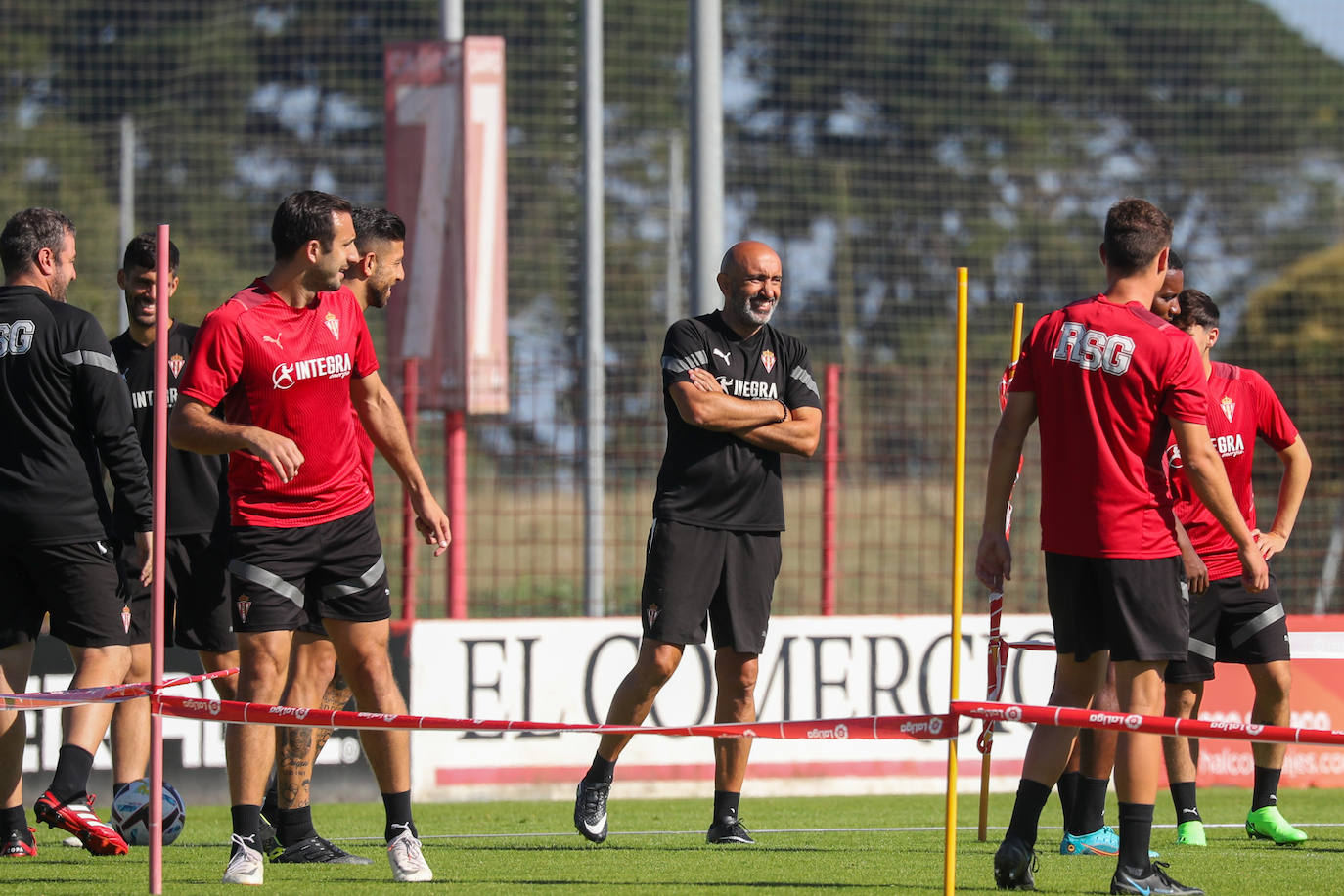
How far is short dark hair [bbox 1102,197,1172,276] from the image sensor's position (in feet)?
17.5

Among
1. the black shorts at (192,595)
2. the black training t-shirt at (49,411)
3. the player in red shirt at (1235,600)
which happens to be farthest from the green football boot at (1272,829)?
the black training t-shirt at (49,411)

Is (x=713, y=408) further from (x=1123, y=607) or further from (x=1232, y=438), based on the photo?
(x=1232, y=438)

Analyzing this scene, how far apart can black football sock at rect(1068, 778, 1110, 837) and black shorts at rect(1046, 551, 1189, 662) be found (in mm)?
735

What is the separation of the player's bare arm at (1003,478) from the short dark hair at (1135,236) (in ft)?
1.66

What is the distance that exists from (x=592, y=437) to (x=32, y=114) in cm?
1490

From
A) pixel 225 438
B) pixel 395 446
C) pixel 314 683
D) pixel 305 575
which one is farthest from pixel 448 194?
pixel 225 438

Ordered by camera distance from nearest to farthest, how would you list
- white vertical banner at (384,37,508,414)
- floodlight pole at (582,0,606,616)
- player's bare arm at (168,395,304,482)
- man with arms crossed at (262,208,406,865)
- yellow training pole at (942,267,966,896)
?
1. yellow training pole at (942,267,966,896)
2. player's bare arm at (168,395,304,482)
3. man with arms crossed at (262,208,406,865)
4. floodlight pole at (582,0,606,616)
5. white vertical banner at (384,37,508,414)

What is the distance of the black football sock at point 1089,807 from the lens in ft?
19.2

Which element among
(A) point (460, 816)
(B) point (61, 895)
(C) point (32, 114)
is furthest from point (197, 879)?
(C) point (32, 114)

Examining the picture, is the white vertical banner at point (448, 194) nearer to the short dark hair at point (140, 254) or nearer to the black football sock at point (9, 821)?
the short dark hair at point (140, 254)

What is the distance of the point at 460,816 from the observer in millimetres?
8469

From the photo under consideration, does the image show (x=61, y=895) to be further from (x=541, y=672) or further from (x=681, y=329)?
(x=541, y=672)

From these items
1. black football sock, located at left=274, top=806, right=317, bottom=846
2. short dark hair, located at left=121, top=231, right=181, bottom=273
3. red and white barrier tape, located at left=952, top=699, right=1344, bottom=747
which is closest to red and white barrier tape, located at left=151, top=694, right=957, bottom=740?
red and white barrier tape, located at left=952, top=699, right=1344, bottom=747

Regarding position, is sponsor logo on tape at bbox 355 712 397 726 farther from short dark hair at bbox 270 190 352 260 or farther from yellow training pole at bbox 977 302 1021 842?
yellow training pole at bbox 977 302 1021 842
